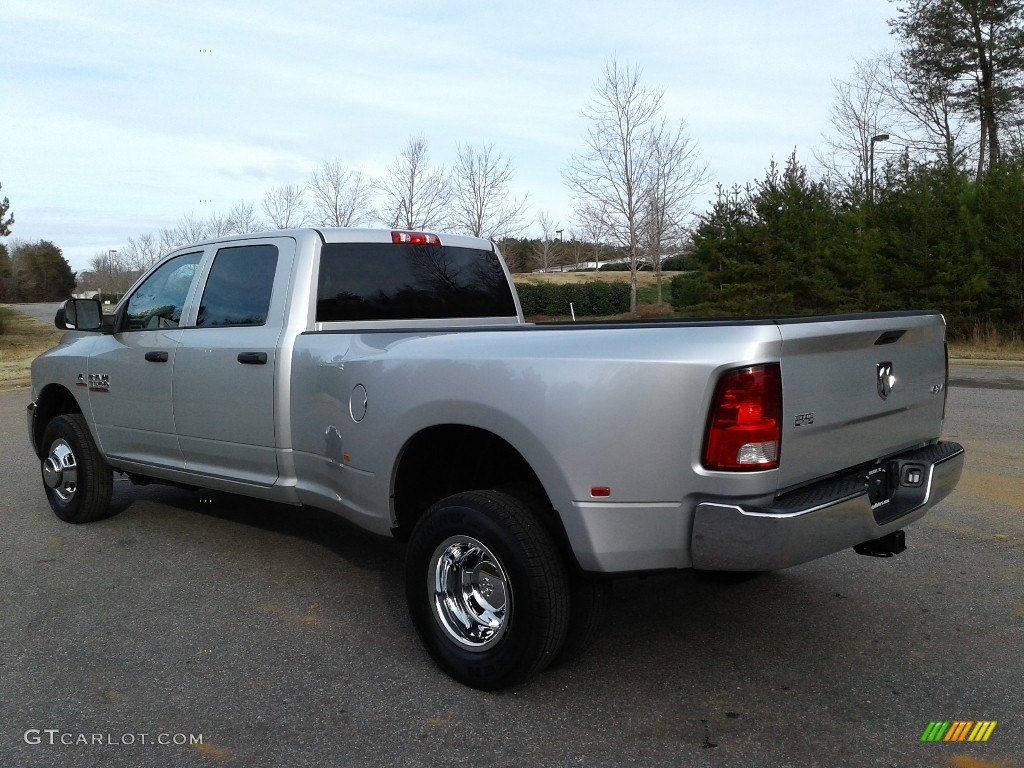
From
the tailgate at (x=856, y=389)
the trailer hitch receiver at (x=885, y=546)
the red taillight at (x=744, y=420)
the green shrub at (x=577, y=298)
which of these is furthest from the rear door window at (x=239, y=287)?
the green shrub at (x=577, y=298)

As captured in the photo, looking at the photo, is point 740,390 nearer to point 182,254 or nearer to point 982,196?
point 182,254

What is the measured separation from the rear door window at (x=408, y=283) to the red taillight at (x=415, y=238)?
0.10ft

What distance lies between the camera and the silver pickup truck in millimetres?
3070

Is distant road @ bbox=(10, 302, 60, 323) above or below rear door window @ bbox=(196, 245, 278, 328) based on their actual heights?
below

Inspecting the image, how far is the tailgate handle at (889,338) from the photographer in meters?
3.57

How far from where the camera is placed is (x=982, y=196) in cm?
2094

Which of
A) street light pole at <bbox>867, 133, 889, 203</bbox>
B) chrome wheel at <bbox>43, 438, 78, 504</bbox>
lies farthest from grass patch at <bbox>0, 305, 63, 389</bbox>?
street light pole at <bbox>867, 133, 889, 203</bbox>

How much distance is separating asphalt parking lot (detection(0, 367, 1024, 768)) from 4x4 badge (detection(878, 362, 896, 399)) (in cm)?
114

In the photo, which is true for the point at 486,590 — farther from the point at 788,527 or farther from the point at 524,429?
the point at 788,527

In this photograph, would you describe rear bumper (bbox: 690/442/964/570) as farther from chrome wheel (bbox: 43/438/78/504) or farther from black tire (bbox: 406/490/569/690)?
chrome wheel (bbox: 43/438/78/504)

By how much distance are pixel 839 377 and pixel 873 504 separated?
0.59m

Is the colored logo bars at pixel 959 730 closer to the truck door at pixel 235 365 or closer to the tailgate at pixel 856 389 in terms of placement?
the tailgate at pixel 856 389

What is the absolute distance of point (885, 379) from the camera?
11.8 ft

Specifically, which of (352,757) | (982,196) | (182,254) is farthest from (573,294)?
(352,757)
